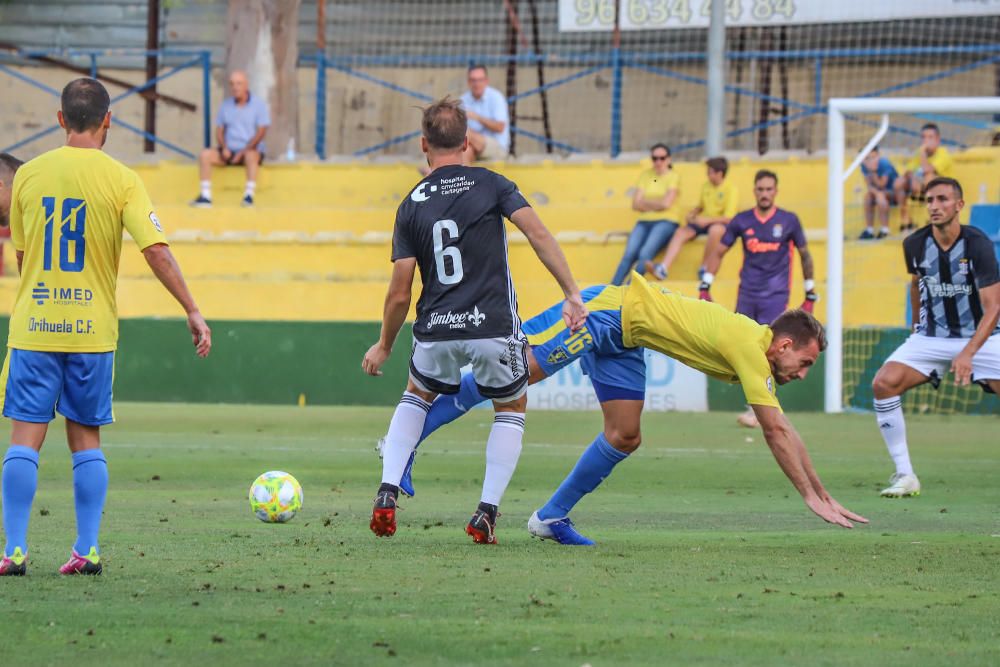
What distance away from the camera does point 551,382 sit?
17.3 meters

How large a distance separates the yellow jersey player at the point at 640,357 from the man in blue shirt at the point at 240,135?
47.7 feet

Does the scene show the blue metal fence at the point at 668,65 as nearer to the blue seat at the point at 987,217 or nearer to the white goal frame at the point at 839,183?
the blue seat at the point at 987,217

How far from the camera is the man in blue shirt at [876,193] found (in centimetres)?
1891

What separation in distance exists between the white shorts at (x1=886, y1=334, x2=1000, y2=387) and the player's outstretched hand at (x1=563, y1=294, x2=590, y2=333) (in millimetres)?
4190

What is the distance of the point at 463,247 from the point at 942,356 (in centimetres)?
458

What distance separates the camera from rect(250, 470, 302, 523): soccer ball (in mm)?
7648

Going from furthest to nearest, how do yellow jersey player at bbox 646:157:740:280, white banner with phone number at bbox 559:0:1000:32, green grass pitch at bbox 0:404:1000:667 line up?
white banner with phone number at bbox 559:0:1000:32, yellow jersey player at bbox 646:157:740:280, green grass pitch at bbox 0:404:1000:667

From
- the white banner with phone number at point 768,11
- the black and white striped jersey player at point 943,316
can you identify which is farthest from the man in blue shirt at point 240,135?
the black and white striped jersey player at point 943,316

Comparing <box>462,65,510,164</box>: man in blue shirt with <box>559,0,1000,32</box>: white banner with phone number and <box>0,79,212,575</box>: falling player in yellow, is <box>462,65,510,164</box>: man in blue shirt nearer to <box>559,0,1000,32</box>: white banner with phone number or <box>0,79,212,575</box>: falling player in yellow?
<box>559,0,1000,32</box>: white banner with phone number

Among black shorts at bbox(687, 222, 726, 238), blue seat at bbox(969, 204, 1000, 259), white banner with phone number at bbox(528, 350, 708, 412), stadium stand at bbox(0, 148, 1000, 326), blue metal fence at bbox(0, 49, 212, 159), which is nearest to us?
white banner with phone number at bbox(528, 350, 708, 412)

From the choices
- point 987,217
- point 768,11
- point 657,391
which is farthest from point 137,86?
point 987,217

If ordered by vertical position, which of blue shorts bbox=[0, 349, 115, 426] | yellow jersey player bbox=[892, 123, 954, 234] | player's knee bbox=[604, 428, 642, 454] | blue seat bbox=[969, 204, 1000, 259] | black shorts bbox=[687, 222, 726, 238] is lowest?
player's knee bbox=[604, 428, 642, 454]

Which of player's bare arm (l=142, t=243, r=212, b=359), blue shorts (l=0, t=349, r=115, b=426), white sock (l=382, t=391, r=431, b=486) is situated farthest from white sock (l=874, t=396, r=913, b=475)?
blue shorts (l=0, t=349, r=115, b=426)

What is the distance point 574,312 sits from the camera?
659 centimetres
